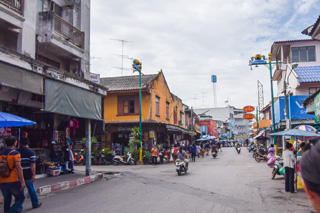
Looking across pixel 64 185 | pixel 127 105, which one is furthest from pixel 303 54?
pixel 64 185

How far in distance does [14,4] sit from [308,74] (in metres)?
23.5

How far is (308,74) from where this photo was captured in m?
26.4

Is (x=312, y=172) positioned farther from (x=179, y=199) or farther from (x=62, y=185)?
(x=62, y=185)

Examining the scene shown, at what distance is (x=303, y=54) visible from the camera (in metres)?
29.8

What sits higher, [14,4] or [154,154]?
[14,4]

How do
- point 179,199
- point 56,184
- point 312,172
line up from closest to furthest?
1. point 312,172
2. point 179,199
3. point 56,184

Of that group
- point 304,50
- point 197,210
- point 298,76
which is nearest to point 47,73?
point 197,210

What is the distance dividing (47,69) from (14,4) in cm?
270

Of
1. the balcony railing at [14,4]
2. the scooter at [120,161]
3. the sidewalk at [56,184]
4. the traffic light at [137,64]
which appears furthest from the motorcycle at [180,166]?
the balcony railing at [14,4]

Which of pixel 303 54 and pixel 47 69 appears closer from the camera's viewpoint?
pixel 47 69

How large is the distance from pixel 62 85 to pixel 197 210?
25.0 feet

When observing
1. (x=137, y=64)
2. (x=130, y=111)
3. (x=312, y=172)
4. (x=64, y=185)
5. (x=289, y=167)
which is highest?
(x=137, y=64)

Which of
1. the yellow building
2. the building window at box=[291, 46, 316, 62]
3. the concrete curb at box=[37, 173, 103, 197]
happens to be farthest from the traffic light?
the building window at box=[291, 46, 316, 62]

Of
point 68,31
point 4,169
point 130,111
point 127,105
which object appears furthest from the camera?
point 127,105
